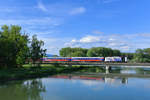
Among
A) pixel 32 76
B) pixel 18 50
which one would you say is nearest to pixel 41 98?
pixel 32 76

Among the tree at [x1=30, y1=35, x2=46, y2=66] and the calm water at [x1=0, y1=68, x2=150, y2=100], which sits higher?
the tree at [x1=30, y1=35, x2=46, y2=66]

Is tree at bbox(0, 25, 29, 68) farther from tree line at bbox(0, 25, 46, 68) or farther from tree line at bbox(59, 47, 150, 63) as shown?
tree line at bbox(59, 47, 150, 63)

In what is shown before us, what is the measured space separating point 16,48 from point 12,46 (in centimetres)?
292

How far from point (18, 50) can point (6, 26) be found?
27.8ft

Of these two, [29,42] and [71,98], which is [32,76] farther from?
[71,98]

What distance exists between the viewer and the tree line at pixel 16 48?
38.4 m

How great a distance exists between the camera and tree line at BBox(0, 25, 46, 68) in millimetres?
38375

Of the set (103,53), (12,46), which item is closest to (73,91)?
(12,46)

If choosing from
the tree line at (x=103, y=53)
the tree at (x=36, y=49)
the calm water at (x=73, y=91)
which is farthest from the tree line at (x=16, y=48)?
the tree line at (x=103, y=53)

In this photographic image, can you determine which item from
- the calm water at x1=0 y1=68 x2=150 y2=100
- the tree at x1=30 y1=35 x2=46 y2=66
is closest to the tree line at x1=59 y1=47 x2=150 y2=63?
the tree at x1=30 y1=35 x2=46 y2=66

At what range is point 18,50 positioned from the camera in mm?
44219

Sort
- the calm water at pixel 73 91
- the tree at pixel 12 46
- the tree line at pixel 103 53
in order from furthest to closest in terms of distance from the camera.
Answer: the tree line at pixel 103 53 < the tree at pixel 12 46 < the calm water at pixel 73 91

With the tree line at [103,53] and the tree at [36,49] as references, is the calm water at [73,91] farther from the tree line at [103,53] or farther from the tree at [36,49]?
the tree line at [103,53]

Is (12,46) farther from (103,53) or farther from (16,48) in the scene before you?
(103,53)
